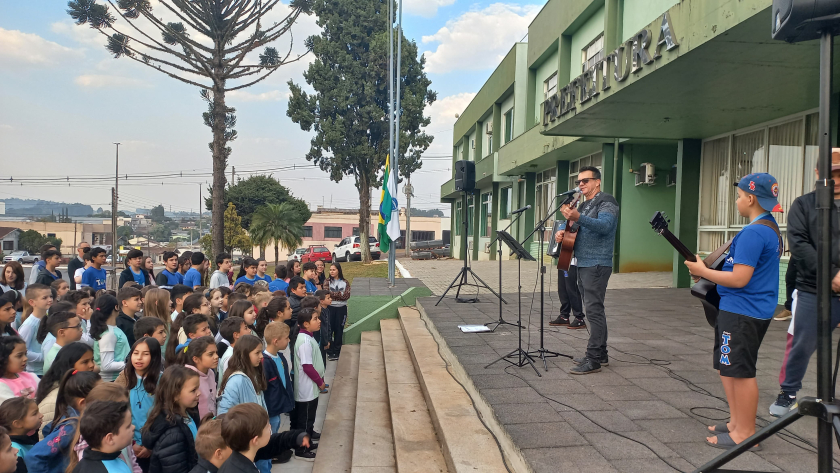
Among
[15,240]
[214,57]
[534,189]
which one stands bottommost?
[15,240]

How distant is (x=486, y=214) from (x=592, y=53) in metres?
14.6

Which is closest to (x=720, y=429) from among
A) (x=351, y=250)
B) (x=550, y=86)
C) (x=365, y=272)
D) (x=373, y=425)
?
(x=373, y=425)

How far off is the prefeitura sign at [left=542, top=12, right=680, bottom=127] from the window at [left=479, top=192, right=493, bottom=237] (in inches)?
647

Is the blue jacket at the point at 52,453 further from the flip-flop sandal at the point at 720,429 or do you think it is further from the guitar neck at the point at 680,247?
the flip-flop sandal at the point at 720,429

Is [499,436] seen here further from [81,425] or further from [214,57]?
[214,57]

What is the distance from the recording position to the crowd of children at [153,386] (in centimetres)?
276

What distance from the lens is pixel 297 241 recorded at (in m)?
32.8

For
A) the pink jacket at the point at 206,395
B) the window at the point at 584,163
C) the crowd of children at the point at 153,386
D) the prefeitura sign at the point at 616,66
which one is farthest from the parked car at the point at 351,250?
the pink jacket at the point at 206,395

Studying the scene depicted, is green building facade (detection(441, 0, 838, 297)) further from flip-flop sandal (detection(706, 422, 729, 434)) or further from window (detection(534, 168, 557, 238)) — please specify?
flip-flop sandal (detection(706, 422, 729, 434))

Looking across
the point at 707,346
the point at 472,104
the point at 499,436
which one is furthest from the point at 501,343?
the point at 472,104

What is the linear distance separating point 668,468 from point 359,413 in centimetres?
313

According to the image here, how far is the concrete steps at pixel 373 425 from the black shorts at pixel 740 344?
2.37 m

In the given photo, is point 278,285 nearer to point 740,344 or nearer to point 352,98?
point 740,344

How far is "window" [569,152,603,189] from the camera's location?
1492 cm
